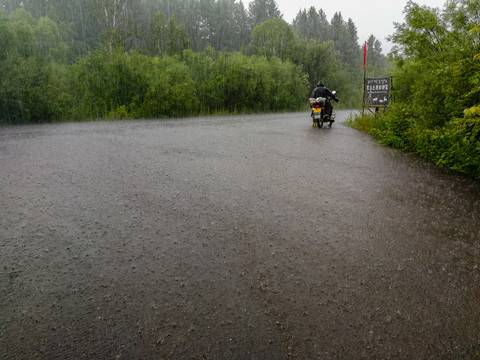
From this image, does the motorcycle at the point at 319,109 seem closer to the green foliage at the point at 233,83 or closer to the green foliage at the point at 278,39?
the green foliage at the point at 233,83

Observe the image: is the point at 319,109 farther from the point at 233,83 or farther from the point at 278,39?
the point at 278,39

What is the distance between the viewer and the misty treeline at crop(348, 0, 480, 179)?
7.41 metres

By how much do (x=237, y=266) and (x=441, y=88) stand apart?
7.89m

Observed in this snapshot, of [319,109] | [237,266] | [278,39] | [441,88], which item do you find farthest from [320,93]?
[278,39]

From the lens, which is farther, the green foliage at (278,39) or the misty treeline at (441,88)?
the green foliage at (278,39)

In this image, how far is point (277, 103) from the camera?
37000 mm

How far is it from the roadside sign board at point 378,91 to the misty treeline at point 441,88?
1.31 m

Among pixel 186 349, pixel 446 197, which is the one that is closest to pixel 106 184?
pixel 186 349

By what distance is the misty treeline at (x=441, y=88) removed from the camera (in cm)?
741

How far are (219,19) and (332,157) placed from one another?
333 ft

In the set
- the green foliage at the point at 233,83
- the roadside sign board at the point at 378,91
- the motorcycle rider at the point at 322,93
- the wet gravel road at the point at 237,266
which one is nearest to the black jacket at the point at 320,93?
the motorcycle rider at the point at 322,93

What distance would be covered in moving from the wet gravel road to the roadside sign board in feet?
30.7

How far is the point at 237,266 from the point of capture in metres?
3.54

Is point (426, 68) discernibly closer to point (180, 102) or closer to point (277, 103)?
point (180, 102)
